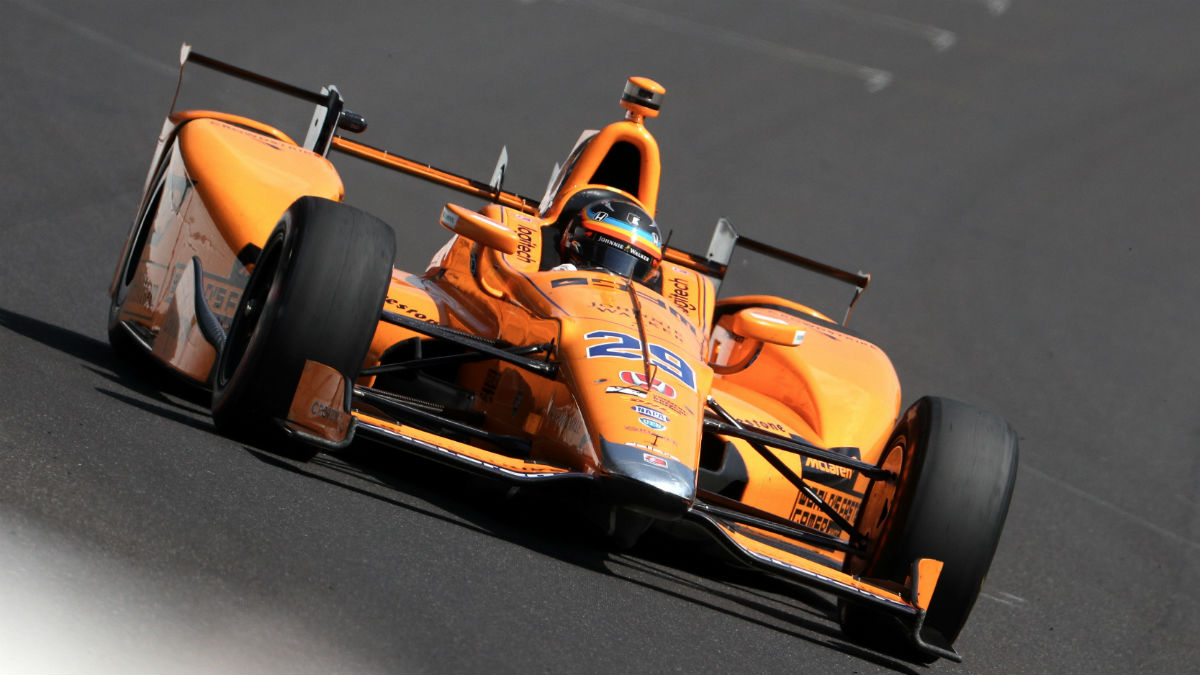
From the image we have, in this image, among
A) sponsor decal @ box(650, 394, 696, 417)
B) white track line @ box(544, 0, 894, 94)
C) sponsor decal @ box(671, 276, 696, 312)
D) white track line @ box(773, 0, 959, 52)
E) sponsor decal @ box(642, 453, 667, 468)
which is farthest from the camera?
white track line @ box(773, 0, 959, 52)

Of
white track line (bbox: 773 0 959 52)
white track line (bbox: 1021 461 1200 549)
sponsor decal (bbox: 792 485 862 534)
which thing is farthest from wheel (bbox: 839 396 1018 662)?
white track line (bbox: 773 0 959 52)

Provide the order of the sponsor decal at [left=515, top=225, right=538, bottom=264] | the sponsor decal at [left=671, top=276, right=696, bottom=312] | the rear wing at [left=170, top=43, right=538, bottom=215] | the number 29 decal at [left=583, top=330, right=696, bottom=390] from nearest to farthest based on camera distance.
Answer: the number 29 decal at [left=583, top=330, right=696, bottom=390], the sponsor decal at [left=515, top=225, right=538, bottom=264], the sponsor decal at [left=671, top=276, right=696, bottom=312], the rear wing at [left=170, top=43, right=538, bottom=215]

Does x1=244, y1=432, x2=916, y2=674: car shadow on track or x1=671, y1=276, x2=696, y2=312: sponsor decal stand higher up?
x1=671, y1=276, x2=696, y2=312: sponsor decal

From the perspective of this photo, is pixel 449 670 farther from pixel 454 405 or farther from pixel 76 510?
pixel 454 405

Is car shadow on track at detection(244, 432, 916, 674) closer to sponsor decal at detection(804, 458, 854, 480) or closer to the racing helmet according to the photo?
sponsor decal at detection(804, 458, 854, 480)

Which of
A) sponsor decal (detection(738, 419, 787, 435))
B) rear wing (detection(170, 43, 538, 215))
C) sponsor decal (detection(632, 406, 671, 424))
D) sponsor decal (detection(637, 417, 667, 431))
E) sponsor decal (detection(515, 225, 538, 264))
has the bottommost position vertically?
sponsor decal (detection(738, 419, 787, 435))

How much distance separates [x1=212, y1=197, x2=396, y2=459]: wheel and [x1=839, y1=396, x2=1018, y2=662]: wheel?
7.12ft

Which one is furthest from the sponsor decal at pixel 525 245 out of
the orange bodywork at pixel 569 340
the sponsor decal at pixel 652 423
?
the sponsor decal at pixel 652 423

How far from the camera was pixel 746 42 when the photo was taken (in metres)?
21.7

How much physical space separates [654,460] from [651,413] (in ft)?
0.90

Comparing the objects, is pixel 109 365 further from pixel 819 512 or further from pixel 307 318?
pixel 819 512

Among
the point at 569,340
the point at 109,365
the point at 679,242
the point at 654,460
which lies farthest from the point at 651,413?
the point at 679,242

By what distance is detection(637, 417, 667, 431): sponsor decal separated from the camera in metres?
5.98

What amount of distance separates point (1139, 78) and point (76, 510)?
1944 centimetres
